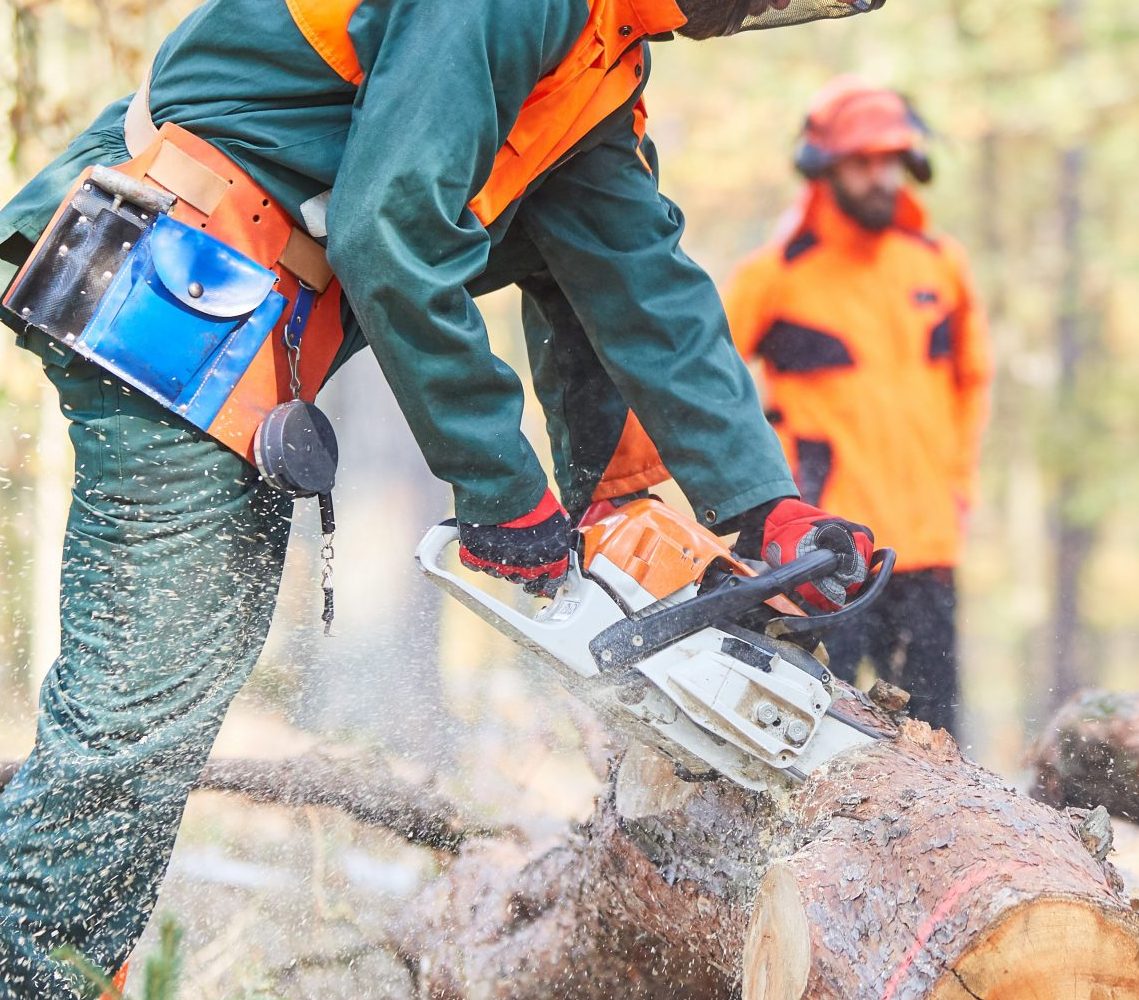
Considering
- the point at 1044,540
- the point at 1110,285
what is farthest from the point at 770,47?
the point at 1044,540

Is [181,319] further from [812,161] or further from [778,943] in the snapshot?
[812,161]

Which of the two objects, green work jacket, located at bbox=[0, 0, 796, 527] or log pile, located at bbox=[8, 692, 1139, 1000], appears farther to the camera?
green work jacket, located at bbox=[0, 0, 796, 527]

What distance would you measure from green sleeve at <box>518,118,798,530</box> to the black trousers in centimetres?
187

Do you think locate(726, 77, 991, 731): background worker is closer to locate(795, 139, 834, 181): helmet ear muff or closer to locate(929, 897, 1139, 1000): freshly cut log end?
locate(795, 139, 834, 181): helmet ear muff

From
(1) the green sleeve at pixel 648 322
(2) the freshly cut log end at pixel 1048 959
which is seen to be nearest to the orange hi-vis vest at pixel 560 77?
(1) the green sleeve at pixel 648 322

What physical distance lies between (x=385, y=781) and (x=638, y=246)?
1.59 meters

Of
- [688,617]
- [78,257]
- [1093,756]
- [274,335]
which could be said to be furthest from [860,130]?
[78,257]

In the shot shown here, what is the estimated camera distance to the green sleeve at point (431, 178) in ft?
6.15

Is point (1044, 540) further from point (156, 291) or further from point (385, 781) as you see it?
point (156, 291)

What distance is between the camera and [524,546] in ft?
7.18

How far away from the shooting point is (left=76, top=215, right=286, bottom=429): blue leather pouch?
6.59ft

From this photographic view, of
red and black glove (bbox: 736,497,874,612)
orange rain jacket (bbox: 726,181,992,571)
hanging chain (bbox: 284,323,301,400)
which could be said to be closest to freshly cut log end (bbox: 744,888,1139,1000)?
red and black glove (bbox: 736,497,874,612)

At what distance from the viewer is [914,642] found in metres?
4.26

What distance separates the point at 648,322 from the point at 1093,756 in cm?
172
